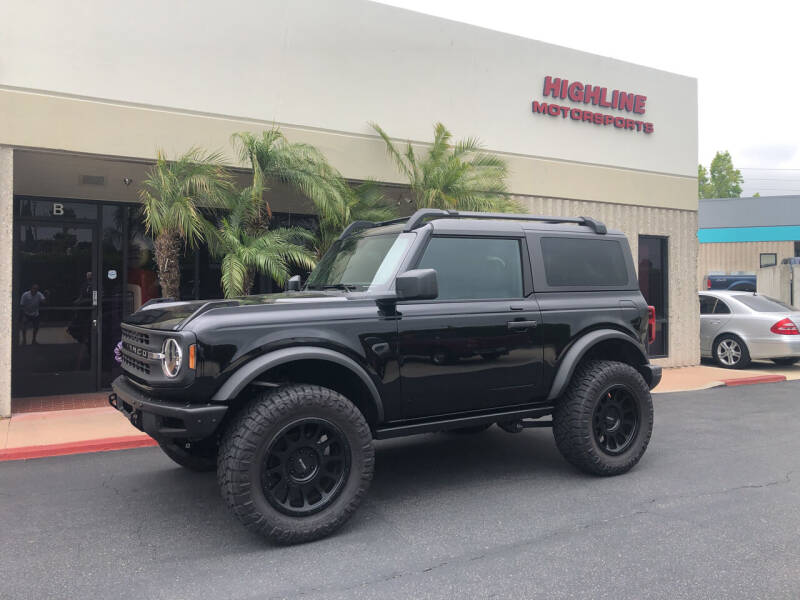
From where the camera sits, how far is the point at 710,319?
13188 millimetres

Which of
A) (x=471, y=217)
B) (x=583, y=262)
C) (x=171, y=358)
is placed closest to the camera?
(x=171, y=358)

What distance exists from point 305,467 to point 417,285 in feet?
4.38

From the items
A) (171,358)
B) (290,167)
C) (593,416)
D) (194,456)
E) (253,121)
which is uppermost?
(253,121)

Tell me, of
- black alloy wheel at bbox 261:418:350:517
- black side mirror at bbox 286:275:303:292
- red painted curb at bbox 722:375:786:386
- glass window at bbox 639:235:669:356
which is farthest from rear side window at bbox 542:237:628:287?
glass window at bbox 639:235:669:356

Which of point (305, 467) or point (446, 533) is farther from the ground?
point (305, 467)

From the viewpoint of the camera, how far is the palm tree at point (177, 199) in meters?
7.73

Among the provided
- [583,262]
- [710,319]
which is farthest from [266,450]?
[710,319]

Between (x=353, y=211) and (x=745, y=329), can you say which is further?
(x=745, y=329)

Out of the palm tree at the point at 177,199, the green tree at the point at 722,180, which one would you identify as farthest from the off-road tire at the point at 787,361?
the green tree at the point at 722,180

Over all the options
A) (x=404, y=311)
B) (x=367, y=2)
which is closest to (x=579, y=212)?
(x=367, y=2)

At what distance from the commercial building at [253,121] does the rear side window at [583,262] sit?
514 cm

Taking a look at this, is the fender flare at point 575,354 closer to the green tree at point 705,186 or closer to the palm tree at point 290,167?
the palm tree at point 290,167

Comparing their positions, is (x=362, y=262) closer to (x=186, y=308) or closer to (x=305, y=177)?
(x=186, y=308)

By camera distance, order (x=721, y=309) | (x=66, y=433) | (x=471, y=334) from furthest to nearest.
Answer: (x=721, y=309) < (x=66, y=433) < (x=471, y=334)
